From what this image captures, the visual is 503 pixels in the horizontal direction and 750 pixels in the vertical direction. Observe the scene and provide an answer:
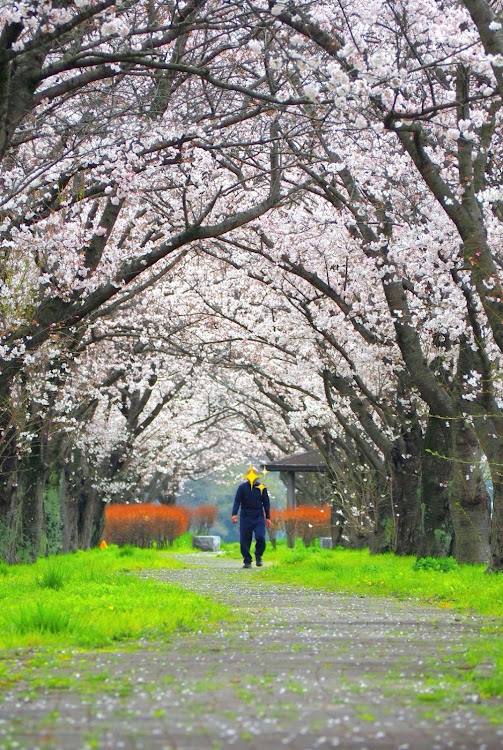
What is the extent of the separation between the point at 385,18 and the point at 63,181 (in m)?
4.86

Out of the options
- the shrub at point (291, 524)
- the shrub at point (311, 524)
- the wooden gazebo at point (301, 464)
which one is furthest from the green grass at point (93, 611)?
the shrub at point (311, 524)

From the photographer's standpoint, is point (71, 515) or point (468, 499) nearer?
point (468, 499)

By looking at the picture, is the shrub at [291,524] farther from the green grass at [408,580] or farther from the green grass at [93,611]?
the green grass at [93,611]

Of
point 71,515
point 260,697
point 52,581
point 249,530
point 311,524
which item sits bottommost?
point 260,697

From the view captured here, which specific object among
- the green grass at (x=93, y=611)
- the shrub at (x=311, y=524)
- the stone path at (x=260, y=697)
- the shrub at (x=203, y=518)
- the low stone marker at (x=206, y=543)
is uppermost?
the shrub at (x=203, y=518)

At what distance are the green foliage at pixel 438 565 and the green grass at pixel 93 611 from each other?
457 centimetres

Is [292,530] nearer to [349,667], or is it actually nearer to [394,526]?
[394,526]

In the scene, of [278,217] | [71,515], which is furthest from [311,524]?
[278,217]

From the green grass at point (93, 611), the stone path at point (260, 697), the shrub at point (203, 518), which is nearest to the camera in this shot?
the stone path at point (260, 697)

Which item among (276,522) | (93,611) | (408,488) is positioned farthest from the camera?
(276,522)

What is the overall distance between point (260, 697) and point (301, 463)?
105 ft

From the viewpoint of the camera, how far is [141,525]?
36.8 metres

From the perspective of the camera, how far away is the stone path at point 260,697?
400cm

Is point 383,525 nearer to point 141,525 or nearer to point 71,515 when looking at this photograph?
point 71,515
